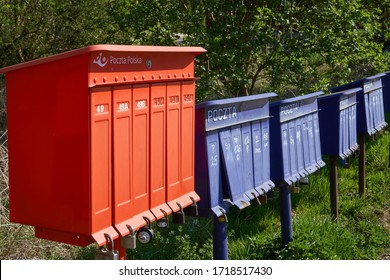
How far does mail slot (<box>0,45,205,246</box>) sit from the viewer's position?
3.80 m

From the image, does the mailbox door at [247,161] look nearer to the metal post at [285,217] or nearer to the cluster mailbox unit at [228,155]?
the cluster mailbox unit at [228,155]

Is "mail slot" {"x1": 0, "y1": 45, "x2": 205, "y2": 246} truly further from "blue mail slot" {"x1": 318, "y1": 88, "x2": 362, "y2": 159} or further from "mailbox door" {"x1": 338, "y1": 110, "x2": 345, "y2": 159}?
"mailbox door" {"x1": 338, "y1": 110, "x2": 345, "y2": 159}

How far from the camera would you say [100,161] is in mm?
3863

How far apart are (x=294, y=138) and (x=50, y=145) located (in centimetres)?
294

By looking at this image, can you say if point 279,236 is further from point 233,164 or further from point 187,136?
point 187,136

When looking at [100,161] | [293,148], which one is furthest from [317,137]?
[100,161]

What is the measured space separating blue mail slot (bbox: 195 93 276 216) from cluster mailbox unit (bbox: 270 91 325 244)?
32 centimetres

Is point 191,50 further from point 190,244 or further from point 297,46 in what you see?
point 297,46

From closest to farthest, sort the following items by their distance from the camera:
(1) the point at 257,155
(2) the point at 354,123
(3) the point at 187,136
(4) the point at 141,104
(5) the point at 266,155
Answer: (4) the point at 141,104 < (3) the point at 187,136 < (1) the point at 257,155 < (5) the point at 266,155 < (2) the point at 354,123

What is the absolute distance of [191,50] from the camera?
4.68 meters

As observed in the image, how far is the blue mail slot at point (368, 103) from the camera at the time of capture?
27.9 feet

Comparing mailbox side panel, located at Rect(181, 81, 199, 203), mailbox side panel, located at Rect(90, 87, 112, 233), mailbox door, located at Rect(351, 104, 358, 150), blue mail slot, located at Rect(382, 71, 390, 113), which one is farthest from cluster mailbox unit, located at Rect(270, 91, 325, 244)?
blue mail slot, located at Rect(382, 71, 390, 113)

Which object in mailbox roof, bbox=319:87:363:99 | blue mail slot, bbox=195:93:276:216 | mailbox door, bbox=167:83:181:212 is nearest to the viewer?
mailbox door, bbox=167:83:181:212

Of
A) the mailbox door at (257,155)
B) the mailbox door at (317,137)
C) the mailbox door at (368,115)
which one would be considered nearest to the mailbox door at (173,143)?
the mailbox door at (257,155)
